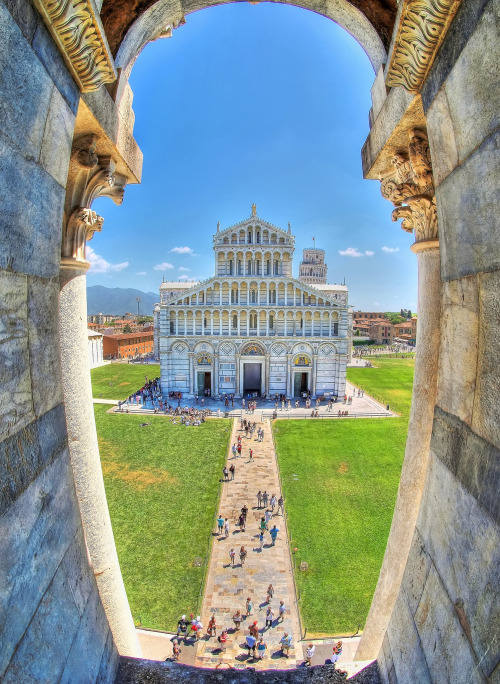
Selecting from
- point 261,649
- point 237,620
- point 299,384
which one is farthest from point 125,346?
point 261,649

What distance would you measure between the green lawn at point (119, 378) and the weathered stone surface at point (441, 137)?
123 feet

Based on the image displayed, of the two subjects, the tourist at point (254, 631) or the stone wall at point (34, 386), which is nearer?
the stone wall at point (34, 386)

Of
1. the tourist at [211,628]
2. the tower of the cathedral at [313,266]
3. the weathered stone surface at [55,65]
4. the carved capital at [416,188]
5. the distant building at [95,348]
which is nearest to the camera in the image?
the weathered stone surface at [55,65]

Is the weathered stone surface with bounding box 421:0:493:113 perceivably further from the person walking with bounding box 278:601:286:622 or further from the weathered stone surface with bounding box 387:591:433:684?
the person walking with bounding box 278:601:286:622

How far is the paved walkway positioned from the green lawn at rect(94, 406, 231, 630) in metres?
0.55

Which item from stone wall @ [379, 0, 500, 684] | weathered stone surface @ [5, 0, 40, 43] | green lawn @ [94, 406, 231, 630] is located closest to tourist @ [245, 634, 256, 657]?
green lawn @ [94, 406, 231, 630]

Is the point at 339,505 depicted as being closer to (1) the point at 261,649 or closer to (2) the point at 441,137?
(1) the point at 261,649

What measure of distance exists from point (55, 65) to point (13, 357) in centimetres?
189

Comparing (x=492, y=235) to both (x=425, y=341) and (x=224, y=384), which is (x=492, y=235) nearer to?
(x=425, y=341)

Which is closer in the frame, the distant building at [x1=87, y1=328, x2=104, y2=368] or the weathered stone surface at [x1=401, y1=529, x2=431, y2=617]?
the weathered stone surface at [x1=401, y1=529, x2=431, y2=617]

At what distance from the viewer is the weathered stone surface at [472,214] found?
2006 millimetres

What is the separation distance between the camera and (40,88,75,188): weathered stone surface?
241cm

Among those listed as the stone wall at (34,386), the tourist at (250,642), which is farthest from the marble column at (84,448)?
the tourist at (250,642)

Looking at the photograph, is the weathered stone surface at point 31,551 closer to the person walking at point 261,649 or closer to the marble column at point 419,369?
the marble column at point 419,369
